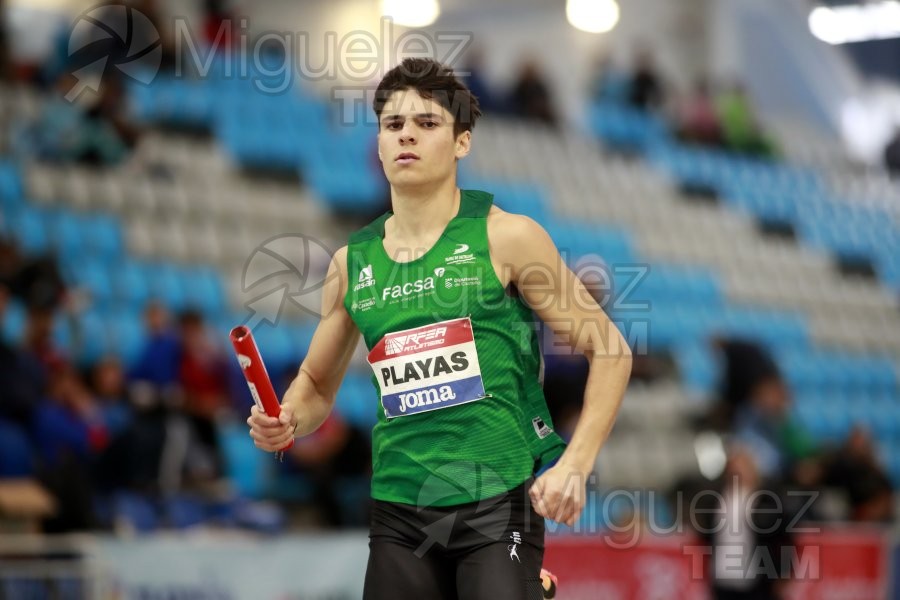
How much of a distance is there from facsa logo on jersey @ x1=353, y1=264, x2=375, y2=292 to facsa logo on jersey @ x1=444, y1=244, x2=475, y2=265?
0.82 ft

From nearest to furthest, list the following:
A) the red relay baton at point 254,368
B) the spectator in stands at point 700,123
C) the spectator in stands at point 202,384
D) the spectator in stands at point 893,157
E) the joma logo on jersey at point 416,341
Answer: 1. the red relay baton at point 254,368
2. the joma logo on jersey at point 416,341
3. the spectator in stands at point 202,384
4. the spectator in stands at point 700,123
5. the spectator in stands at point 893,157

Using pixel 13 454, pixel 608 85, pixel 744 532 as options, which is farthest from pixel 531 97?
pixel 13 454

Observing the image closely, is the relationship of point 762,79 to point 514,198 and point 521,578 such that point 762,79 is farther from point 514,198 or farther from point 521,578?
point 521,578

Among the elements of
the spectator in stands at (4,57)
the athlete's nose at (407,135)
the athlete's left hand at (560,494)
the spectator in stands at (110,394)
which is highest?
the spectator in stands at (4,57)

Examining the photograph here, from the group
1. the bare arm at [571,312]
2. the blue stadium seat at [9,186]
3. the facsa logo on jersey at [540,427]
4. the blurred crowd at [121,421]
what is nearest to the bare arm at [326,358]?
the bare arm at [571,312]

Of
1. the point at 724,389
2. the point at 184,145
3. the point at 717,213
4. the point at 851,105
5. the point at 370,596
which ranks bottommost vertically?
the point at 370,596

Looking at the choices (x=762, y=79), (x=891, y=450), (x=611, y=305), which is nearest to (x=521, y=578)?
(x=611, y=305)

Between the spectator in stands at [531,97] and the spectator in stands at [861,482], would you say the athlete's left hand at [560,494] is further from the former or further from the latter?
the spectator in stands at [531,97]

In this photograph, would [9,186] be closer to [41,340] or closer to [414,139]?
[41,340]

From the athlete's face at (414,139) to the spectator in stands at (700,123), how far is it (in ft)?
62.9

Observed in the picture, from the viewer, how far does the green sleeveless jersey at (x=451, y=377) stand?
365cm

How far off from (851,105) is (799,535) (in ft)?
68.1

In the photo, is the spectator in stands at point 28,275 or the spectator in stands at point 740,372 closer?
the spectator in stands at point 28,275

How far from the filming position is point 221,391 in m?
9.58
